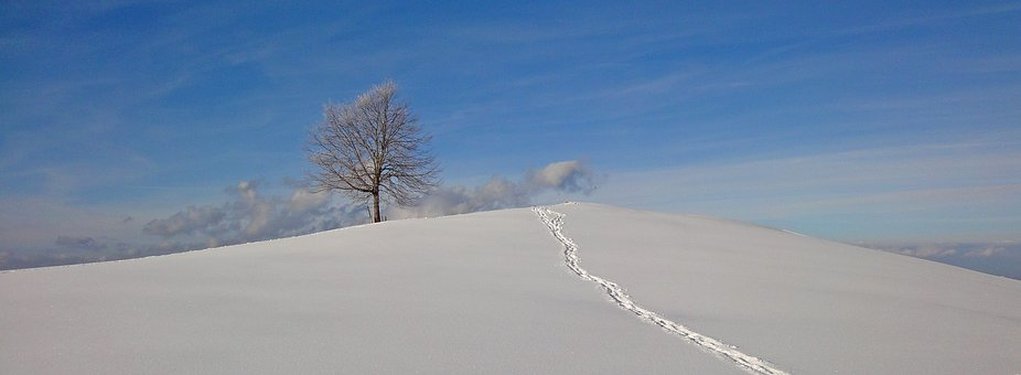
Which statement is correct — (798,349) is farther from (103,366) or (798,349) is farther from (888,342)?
(103,366)

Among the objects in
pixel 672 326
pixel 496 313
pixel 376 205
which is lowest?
pixel 672 326

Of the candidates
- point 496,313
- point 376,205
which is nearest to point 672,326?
point 496,313

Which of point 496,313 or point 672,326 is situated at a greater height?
point 496,313

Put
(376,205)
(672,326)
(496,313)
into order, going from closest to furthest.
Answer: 1. (672,326)
2. (496,313)
3. (376,205)

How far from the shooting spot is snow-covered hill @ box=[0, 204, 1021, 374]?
6.98 m

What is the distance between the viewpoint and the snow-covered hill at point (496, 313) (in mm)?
6980

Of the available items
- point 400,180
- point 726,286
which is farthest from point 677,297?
point 400,180

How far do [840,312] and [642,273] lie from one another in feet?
11.8

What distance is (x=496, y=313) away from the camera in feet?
30.3

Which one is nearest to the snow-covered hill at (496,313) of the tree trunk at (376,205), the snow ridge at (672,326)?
the snow ridge at (672,326)

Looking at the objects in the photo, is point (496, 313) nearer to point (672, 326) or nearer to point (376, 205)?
point (672, 326)

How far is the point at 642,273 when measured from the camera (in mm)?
13164

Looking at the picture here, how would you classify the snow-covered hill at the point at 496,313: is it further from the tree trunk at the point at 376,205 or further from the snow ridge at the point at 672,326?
the tree trunk at the point at 376,205

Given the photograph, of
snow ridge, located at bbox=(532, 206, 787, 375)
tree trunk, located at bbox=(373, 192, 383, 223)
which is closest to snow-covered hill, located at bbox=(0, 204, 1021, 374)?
snow ridge, located at bbox=(532, 206, 787, 375)
